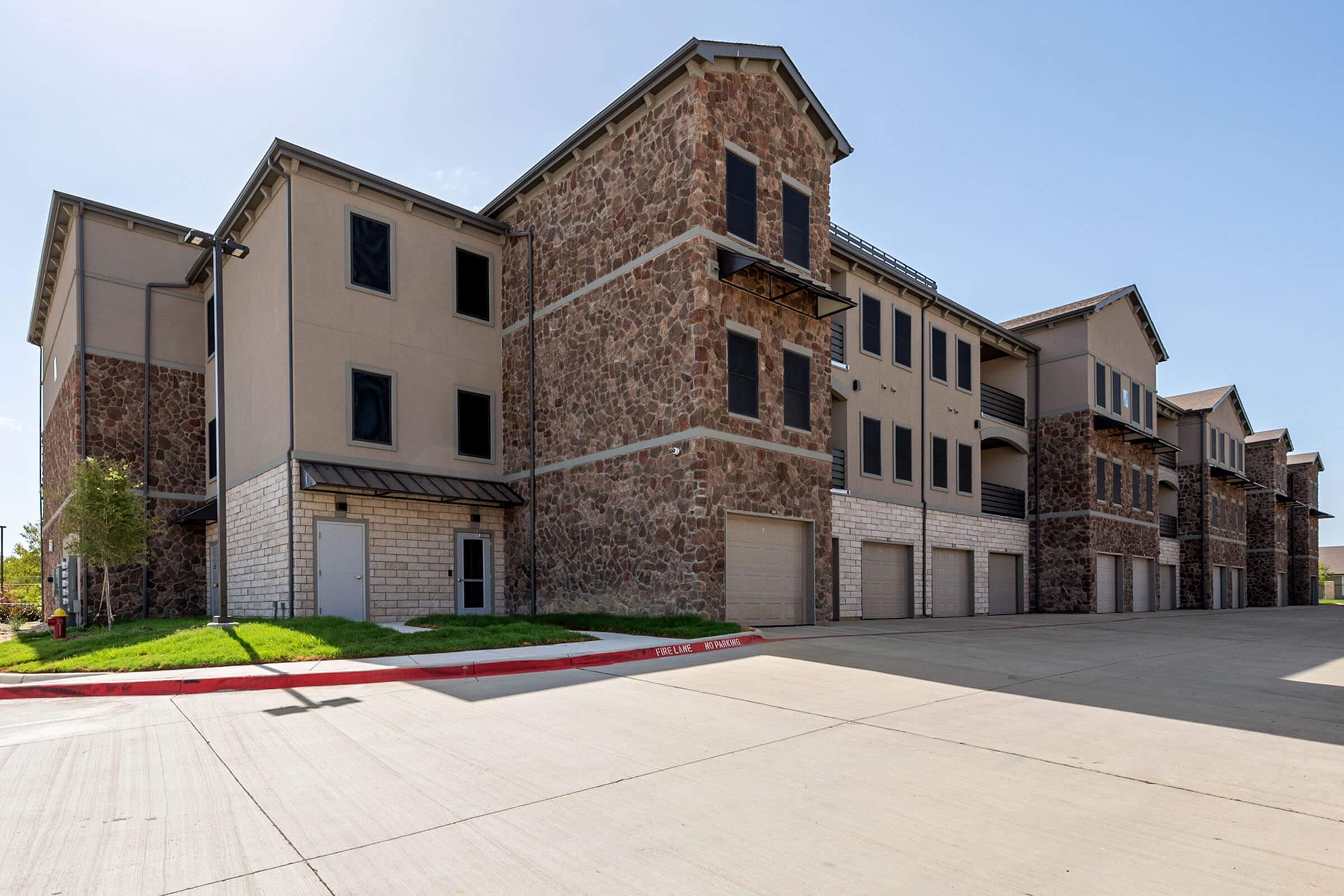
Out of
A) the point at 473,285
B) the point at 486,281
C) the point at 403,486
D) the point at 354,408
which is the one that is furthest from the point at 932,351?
the point at 354,408

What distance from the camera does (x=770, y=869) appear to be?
393 cm

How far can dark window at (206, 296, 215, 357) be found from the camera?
78.5ft

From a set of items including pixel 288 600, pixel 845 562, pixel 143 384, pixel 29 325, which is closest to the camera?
pixel 288 600

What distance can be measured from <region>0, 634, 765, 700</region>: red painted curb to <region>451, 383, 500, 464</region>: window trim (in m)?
10.7

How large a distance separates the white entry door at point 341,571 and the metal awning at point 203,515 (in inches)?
193

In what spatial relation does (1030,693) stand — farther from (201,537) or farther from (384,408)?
(201,537)

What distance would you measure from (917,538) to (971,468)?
445 cm

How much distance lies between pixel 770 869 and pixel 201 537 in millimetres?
23993

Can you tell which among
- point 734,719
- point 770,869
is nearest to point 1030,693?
point 734,719

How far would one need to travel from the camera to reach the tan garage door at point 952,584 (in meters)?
25.7

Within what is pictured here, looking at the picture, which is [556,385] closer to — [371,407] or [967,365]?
[371,407]

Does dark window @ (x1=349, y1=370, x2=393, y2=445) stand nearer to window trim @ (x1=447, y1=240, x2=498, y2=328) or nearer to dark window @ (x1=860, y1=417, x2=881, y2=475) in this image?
window trim @ (x1=447, y1=240, x2=498, y2=328)

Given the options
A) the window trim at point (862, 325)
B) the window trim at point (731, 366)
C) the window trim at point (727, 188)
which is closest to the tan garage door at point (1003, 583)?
the window trim at point (862, 325)

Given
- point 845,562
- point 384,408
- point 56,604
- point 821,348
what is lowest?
point 56,604
